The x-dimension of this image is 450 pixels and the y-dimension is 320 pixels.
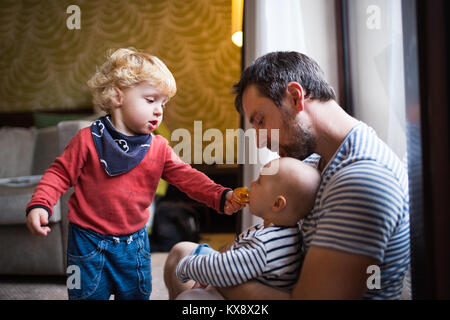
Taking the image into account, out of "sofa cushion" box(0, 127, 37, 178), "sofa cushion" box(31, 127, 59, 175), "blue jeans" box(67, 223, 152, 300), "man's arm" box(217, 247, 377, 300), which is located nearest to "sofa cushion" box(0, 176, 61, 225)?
"sofa cushion" box(31, 127, 59, 175)

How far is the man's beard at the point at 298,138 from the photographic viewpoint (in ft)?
2.64

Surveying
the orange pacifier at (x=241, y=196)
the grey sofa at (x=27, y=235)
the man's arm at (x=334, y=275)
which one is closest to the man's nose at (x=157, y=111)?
the orange pacifier at (x=241, y=196)

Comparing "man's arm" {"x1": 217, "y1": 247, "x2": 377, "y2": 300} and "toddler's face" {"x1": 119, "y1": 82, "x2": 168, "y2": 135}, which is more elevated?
"toddler's face" {"x1": 119, "y1": 82, "x2": 168, "y2": 135}

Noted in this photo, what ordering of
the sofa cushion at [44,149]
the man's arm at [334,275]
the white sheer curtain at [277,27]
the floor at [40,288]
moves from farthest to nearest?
the sofa cushion at [44,149] < the floor at [40,288] < the white sheer curtain at [277,27] < the man's arm at [334,275]

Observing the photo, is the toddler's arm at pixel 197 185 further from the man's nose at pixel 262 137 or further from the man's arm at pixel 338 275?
the man's arm at pixel 338 275

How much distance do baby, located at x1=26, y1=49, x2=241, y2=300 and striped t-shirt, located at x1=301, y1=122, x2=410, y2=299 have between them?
0.34m

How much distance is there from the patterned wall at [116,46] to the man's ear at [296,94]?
7.10 ft

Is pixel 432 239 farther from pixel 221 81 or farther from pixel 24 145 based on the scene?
pixel 221 81

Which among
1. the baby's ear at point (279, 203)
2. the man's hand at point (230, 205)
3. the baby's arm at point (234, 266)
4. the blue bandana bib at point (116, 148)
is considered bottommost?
the baby's arm at point (234, 266)

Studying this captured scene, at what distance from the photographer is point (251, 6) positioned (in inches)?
50.9

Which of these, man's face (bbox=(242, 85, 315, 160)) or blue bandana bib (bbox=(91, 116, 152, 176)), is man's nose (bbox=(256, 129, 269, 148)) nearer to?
man's face (bbox=(242, 85, 315, 160))

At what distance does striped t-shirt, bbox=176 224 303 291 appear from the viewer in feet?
2.16

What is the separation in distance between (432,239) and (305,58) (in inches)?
19.4
